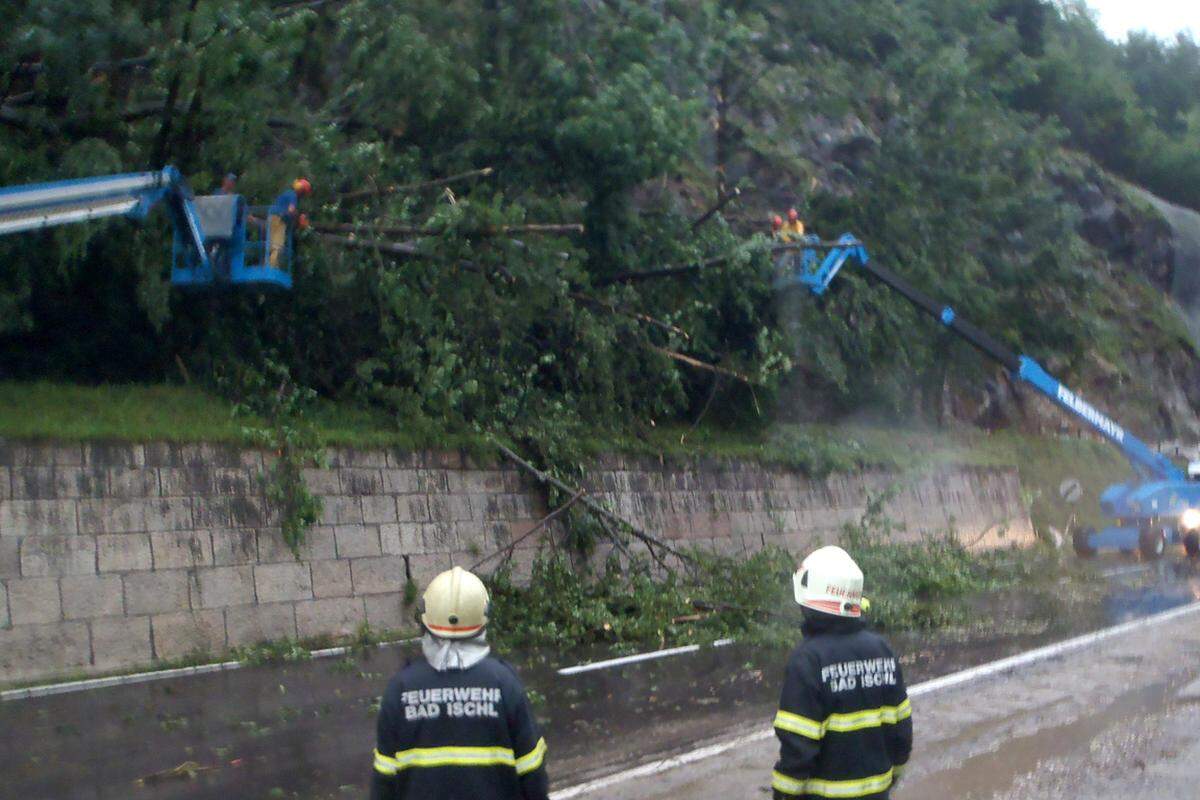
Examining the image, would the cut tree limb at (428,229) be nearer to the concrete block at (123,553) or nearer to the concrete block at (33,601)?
the concrete block at (123,553)

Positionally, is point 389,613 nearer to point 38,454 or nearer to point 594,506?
point 594,506

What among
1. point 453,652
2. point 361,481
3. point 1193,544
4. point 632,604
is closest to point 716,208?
point 632,604

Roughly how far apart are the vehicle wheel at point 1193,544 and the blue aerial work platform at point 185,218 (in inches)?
739

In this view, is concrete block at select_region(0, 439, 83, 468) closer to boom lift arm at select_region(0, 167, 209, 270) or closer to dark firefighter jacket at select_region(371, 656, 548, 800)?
boom lift arm at select_region(0, 167, 209, 270)

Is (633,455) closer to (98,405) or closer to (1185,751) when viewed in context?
(98,405)

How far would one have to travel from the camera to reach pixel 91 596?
10859 mm

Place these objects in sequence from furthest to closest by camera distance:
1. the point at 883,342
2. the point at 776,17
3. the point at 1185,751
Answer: the point at 776,17, the point at 883,342, the point at 1185,751

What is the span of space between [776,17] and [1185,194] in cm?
3400

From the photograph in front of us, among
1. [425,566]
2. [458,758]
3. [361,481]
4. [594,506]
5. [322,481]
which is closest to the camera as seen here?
[458,758]

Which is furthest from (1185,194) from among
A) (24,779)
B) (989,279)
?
(24,779)

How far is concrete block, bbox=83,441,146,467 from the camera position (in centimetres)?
1131

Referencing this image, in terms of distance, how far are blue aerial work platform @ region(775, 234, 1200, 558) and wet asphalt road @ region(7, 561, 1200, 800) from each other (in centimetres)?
1015

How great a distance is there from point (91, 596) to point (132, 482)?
1.15 meters

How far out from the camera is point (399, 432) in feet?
47.2
